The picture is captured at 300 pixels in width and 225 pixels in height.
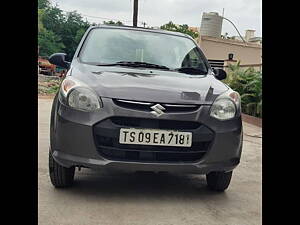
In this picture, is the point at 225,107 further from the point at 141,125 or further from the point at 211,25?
the point at 211,25

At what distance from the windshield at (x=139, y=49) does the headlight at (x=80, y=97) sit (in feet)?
2.10

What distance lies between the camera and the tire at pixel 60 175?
3396 mm

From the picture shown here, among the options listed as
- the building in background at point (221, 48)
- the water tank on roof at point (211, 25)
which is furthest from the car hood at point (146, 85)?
the water tank on roof at point (211, 25)

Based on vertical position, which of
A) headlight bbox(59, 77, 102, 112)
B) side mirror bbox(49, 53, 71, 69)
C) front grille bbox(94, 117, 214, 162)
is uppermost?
side mirror bbox(49, 53, 71, 69)

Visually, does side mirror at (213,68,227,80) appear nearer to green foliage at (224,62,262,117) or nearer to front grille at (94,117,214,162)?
front grille at (94,117,214,162)

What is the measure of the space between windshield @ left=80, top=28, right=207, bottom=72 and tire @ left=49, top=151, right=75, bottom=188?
102 centimetres

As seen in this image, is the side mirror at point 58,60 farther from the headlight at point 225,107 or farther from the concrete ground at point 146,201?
the headlight at point 225,107

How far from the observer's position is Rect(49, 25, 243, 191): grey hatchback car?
3098mm

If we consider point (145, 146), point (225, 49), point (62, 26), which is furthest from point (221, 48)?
point (62, 26)

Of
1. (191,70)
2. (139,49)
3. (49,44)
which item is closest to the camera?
(191,70)

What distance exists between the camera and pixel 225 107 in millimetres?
3350

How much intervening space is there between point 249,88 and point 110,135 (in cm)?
839

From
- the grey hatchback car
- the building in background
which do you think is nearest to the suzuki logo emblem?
the grey hatchback car

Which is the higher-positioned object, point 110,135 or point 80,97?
point 80,97
